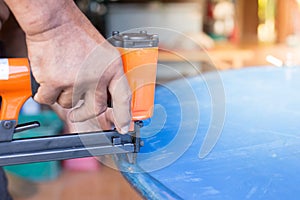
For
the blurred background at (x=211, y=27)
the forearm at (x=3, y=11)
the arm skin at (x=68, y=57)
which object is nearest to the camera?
the arm skin at (x=68, y=57)

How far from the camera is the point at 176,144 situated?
3.03 feet

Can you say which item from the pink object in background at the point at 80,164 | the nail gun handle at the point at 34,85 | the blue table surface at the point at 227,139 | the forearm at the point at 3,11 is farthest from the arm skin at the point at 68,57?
the pink object in background at the point at 80,164

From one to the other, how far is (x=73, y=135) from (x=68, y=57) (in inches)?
5.4

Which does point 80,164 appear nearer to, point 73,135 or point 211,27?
point 211,27

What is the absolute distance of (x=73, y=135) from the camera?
79 cm

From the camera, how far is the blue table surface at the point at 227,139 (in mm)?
754

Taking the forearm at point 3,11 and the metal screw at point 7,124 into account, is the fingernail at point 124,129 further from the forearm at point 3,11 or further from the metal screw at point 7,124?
the forearm at point 3,11

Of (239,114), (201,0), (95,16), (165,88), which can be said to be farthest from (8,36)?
(201,0)

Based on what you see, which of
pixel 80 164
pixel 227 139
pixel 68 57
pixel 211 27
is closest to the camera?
pixel 68 57

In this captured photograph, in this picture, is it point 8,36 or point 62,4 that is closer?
point 62,4

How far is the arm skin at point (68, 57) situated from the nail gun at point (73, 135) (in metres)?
0.02

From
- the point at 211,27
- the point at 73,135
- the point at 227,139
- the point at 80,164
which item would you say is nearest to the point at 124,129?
the point at 73,135

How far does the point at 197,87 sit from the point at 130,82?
0.67 m

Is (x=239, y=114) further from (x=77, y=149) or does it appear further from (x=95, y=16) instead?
(x=95, y=16)
